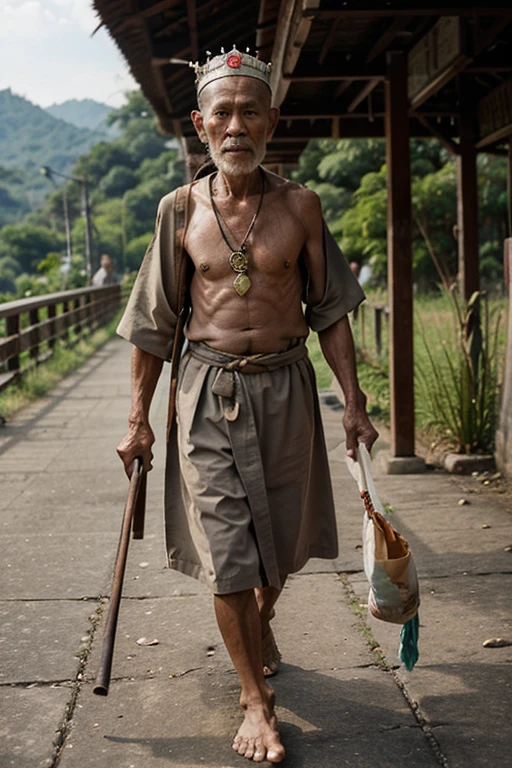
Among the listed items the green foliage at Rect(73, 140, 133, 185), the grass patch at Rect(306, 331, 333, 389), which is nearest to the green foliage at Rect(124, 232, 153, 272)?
the green foliage at Rect(73, 140, 133, 185)

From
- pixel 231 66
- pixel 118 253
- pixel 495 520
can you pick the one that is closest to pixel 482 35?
pixel 495 520

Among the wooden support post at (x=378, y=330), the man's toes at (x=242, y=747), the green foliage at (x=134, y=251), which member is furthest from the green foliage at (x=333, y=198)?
the green foliage at (x=134, y=251)

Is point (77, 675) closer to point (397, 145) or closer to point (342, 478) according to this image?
point (342, 478)

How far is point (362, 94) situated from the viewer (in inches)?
336

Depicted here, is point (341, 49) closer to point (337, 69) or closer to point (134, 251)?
point (337, 69)

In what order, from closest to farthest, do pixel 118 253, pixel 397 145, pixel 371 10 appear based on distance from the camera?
pixel 371 10 < pixel 397 145 < pixel 118 253

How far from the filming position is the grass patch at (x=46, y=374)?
36.6 feet

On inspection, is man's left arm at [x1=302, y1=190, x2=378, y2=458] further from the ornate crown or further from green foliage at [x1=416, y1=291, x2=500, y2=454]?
green foliage at [x1=416, y1=291, x2=500, y2=454]

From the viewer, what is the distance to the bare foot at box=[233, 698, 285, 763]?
323 cm

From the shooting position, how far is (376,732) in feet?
11.2

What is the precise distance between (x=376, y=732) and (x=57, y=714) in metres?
1.04

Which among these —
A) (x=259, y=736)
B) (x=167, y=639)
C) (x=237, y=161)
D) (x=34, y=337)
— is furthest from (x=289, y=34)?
(x=34, y=337)

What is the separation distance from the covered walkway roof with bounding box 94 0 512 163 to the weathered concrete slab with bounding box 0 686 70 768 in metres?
3.43

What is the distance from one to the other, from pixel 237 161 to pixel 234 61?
0.32 metres
